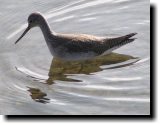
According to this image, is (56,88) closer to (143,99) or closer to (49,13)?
(143,99)

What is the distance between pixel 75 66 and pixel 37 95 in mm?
1636

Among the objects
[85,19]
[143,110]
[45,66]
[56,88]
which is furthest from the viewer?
[85,19]

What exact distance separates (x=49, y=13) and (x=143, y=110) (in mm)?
5074

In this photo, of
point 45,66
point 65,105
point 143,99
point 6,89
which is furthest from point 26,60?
point 143,99

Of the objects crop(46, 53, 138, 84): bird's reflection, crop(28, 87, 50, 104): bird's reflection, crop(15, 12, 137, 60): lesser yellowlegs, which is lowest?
crop(28, 87, 50, 104): bird's reflection

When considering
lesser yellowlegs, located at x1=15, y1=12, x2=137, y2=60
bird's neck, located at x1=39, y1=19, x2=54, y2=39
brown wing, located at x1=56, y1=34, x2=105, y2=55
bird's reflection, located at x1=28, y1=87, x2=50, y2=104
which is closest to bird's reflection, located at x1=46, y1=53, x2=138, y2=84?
lesser yellowlegs, located at x1=15, y1=12, x2=137, y2=60

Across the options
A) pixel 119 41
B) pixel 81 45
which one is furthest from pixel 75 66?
pixel 119 41

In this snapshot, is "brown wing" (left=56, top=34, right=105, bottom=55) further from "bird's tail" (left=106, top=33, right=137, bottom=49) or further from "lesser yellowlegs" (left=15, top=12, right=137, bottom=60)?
"bird's tail" (left=106, top=33, right=137, bottom=49)

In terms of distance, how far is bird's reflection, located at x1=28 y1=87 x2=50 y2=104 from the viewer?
36.6 feet

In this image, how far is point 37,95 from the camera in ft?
37.3

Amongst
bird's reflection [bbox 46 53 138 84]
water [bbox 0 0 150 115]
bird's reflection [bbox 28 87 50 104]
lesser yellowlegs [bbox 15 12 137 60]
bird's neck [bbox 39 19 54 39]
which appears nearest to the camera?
water [bbox 0 0 150 115]

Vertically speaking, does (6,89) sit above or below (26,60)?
below

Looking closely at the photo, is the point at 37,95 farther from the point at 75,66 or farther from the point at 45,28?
the point at 45,28

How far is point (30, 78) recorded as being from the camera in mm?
11859
